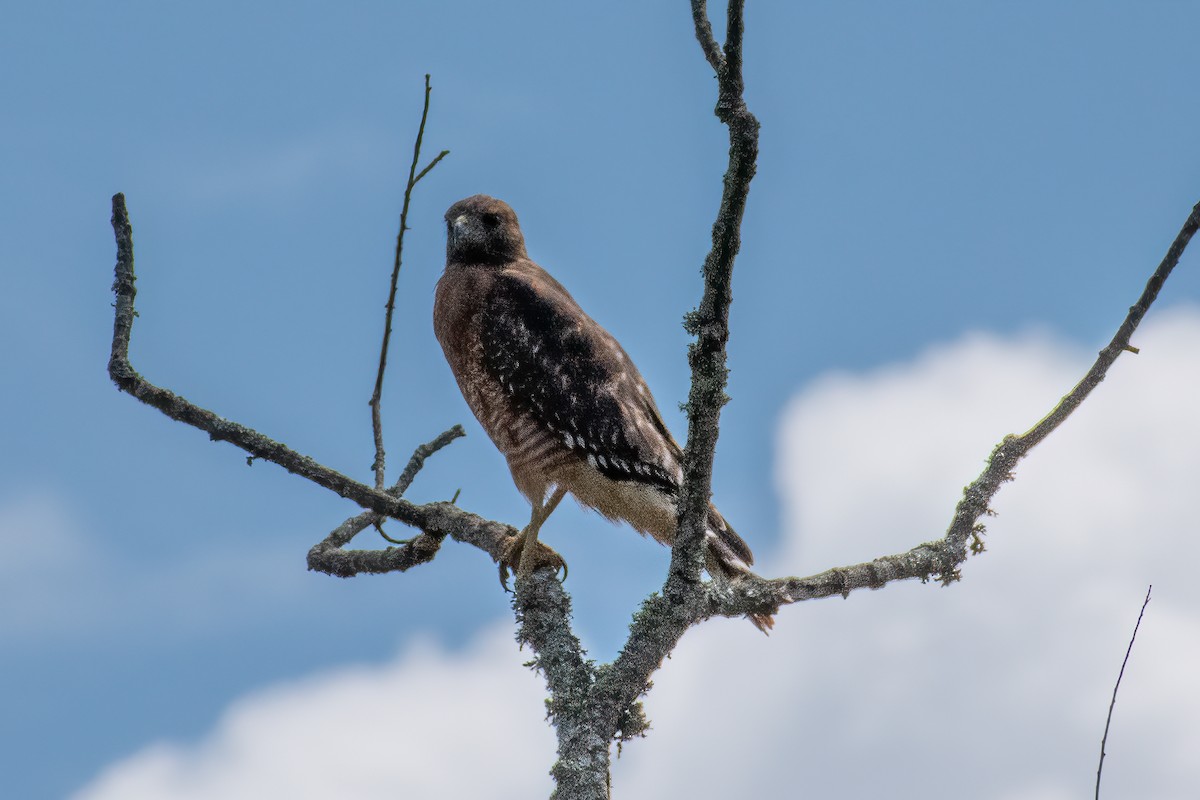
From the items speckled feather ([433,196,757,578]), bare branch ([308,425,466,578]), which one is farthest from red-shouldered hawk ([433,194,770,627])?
bare branch ([308,425,466,578])

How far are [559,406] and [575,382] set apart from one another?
177mm

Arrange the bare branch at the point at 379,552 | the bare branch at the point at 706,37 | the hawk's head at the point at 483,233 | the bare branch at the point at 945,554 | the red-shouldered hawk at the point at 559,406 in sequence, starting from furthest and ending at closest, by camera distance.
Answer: the hawk's head at the point at 483,233 < the red-shouldered hawk at the point at 559,406 < the bare branch at the point at 379,552 < the bare branch at the point at 945,554 < the bare branch at the point at 706,37

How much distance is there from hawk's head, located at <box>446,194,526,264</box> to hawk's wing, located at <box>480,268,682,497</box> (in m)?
0.56

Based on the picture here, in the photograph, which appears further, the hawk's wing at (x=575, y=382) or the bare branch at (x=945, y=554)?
the hawk's wing at (x=575, y=382)

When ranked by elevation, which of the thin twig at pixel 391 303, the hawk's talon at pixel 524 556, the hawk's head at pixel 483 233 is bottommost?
the hawk's talon at pixel 524 556

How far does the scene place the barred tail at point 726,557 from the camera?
4891mm

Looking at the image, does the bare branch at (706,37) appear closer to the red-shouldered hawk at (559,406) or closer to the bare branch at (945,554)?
the bare branch at (945,554)

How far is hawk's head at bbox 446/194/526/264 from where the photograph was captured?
669 cm

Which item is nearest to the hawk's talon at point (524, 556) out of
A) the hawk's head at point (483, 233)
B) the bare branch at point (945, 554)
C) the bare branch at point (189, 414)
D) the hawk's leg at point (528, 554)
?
the hawk's leg at point (528, 554)

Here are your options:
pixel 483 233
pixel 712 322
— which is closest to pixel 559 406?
pixel 483 233

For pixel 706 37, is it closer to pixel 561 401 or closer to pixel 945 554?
pixel 945 554

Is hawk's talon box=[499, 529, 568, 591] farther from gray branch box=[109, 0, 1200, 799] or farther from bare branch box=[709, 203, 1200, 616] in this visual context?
bare branch box=[709, 203, 1200, 616]

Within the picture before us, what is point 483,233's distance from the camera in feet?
22.0

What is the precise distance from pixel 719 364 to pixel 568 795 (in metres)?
1.26
